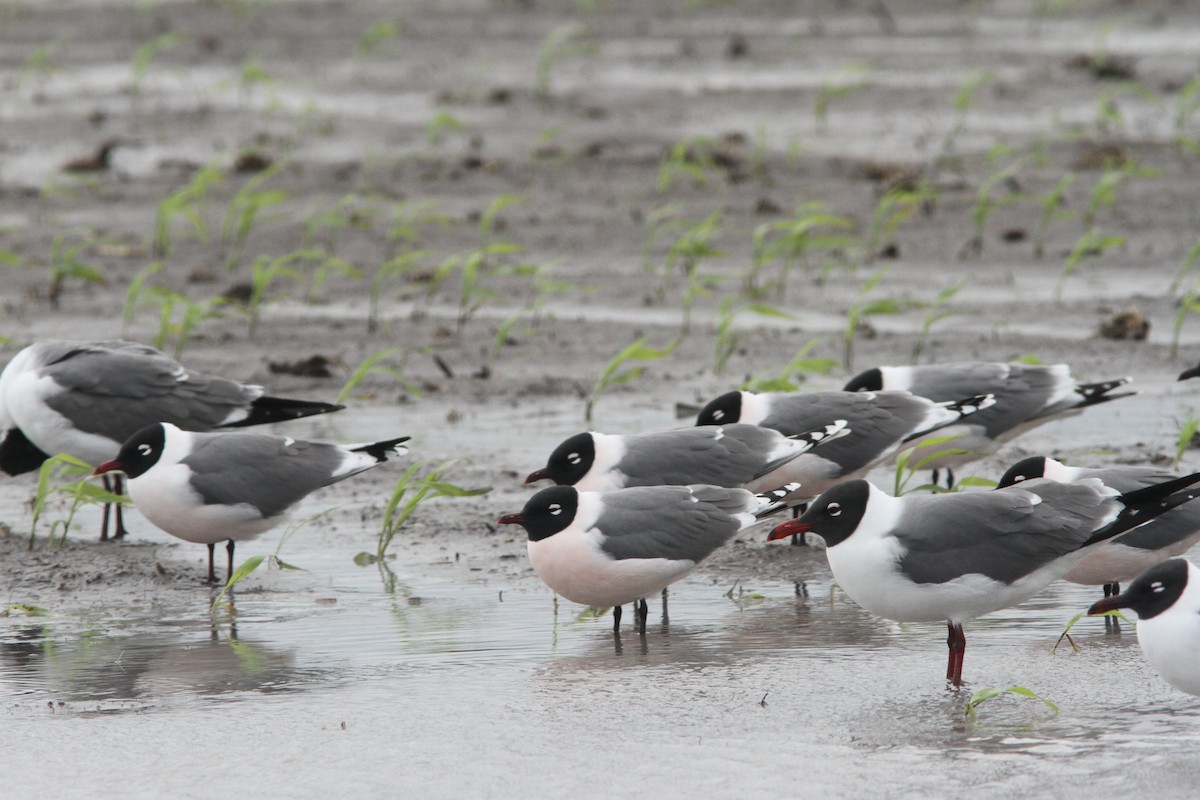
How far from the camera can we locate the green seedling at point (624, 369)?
8672 mm

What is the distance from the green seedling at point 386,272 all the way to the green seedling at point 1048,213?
4352 mm

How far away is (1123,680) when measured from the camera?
18.5 feet

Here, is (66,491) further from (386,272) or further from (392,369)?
(386,272)

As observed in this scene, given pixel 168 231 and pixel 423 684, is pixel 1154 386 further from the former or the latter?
pixel 168 231

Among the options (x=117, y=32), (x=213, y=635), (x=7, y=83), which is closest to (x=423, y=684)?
(x=213, y=635)

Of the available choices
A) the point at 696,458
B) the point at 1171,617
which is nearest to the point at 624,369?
the point at 696,458

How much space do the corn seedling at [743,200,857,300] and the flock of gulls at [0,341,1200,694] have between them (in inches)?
74.8

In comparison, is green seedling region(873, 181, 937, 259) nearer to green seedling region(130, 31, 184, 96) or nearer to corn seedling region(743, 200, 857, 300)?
corn seedling region(743, 200, 857, 300)

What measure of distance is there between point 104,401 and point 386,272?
135 inches

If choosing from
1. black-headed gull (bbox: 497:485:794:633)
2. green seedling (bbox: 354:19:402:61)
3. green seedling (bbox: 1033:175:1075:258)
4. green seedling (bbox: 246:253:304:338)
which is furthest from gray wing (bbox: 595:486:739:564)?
green seedling (bbox: 354:19:402:61)

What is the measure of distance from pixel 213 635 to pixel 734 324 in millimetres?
5644

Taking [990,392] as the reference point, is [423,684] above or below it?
below

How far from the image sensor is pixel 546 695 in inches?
222

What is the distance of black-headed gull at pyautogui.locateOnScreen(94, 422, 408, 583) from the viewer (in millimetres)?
7219
